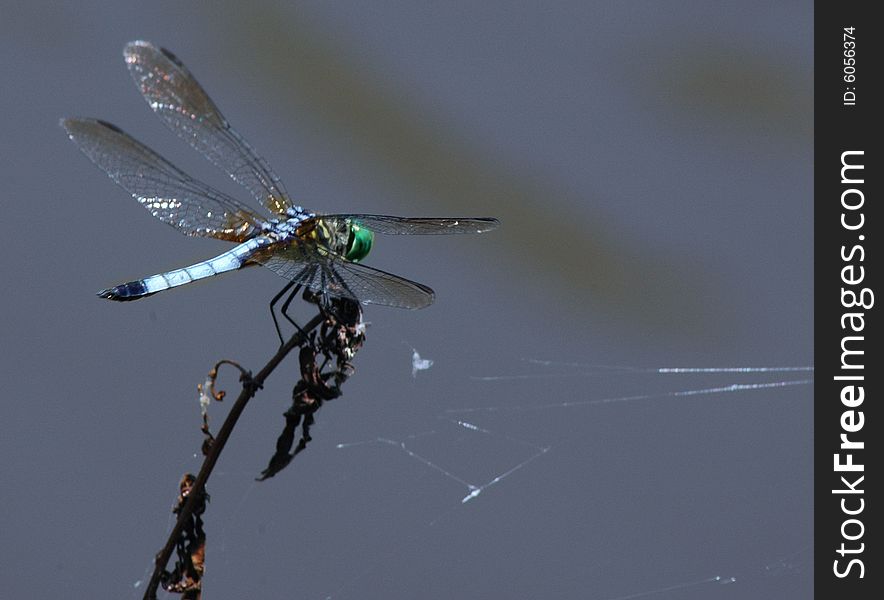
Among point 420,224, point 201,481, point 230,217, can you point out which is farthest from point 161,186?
point 201,481

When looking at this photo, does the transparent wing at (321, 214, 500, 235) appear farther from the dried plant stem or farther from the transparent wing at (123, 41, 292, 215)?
the dried plant stem

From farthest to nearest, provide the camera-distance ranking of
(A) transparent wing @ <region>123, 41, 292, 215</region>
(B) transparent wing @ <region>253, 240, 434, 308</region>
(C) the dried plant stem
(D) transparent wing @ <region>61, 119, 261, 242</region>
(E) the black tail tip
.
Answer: (A) transparent wing @ <region>123, 41, 292, 215</region> → (D) transparent wing @ <region>61, 119, 261, 242</region> → (E) the black tail tip → (B) transparent wing @ <region>253, 240, 434, 308</region> → (C) the dried plant stem

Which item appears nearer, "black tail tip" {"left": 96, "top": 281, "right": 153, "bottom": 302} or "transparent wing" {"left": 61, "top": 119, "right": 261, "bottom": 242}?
"black tail tip" {"left": 96, "top": 281, "right": 153, "bottom": 302}

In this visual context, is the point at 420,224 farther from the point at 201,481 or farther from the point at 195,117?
the point at 201,481

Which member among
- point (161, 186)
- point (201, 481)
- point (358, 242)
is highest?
point (161, 186)

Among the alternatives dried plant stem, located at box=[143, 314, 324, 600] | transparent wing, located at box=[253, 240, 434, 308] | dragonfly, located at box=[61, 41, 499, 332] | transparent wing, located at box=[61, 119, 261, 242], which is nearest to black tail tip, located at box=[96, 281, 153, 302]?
dragonfly, located at box=[61, 41, 499, 332]

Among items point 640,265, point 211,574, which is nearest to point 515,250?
point 640,265

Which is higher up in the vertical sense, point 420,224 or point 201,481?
point 420,224

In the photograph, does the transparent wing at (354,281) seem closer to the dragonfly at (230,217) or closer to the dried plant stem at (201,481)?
the dragonfly at (230,217)
